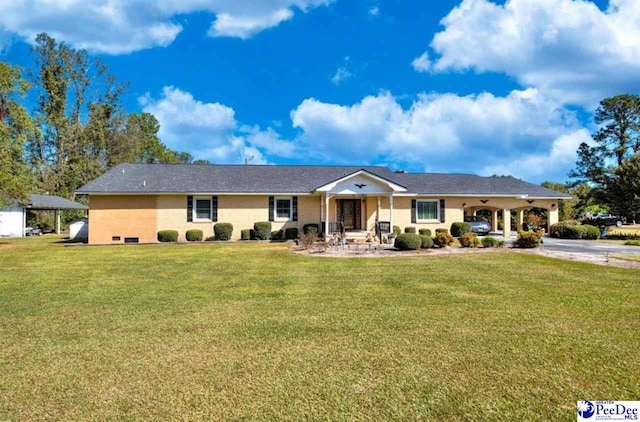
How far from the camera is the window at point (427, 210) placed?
24.1 m

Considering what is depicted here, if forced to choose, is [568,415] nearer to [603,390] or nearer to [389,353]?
[603,390]

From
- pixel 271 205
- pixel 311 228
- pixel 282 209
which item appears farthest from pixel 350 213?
pixel 271 205

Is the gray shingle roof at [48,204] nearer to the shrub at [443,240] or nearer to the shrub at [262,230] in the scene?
the shrub at [262,230]

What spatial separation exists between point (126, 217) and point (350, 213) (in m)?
13.5

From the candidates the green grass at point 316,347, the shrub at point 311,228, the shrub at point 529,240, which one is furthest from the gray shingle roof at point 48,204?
the shrub at point 529,240

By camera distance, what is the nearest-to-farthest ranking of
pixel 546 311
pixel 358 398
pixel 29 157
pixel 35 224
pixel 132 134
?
pixel 358 398, pixel 546 311, pixel 35 224, pixel 29 157, pixel 132 134

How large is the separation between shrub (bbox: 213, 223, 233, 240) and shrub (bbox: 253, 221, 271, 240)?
150cm

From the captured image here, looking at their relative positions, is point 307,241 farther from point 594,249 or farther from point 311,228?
point 594,249

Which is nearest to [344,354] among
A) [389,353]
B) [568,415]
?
[389,353]

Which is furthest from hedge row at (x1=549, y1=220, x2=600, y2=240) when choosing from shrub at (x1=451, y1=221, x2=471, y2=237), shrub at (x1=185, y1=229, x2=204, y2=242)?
shrub at (x1=185, y1=229, x2=204, y2=242)

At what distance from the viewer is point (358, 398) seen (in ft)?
12.3

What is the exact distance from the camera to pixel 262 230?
21.6m

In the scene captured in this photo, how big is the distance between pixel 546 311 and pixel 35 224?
136 feet

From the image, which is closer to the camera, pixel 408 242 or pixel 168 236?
pixel 408 242
